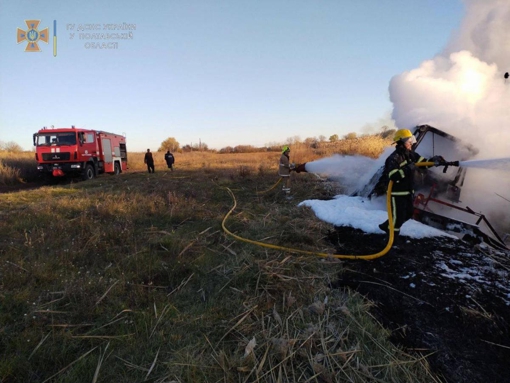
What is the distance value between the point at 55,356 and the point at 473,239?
242 inches

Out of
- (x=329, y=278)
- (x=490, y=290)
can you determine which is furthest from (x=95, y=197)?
(x=490, y=290)

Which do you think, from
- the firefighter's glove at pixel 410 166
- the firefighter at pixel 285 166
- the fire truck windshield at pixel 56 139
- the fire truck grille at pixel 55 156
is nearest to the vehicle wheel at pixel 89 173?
the fire truck grille at pixel 55 156

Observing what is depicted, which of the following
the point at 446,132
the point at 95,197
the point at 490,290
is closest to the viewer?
the point at 490,290

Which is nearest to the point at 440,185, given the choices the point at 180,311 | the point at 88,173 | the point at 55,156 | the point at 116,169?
the point at 180,311

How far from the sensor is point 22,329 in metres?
2.82

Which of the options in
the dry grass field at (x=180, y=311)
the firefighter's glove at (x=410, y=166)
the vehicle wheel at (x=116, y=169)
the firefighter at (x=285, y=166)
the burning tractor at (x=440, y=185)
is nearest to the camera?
the dry grass field at (x=180, y=311)

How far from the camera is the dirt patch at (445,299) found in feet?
7.89

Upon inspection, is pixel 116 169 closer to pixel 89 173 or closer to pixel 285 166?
pixel 89 173

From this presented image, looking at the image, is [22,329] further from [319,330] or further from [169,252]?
[319,330]

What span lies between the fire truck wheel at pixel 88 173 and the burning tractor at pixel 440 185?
546 inches

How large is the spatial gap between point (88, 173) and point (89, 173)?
18cm

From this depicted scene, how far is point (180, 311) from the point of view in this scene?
10.3 ft

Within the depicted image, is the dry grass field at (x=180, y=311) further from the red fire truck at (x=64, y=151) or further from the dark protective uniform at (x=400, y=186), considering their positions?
the red fire truck at (x=64, y=151)

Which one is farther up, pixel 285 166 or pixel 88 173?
pixel 88 173
